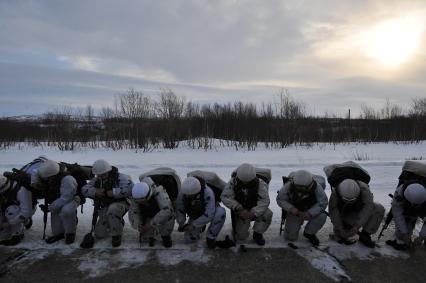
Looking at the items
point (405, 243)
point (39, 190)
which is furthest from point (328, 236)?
point (39, 190)

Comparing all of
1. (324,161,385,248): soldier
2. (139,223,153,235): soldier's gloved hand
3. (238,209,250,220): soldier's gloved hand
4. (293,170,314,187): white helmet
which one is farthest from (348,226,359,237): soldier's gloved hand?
(139,223,153,235): soldier's gloved hand

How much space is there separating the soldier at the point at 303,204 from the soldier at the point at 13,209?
348 centimetres

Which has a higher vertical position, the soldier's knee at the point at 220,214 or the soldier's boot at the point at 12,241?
the soldier's knee at the point at 220,214

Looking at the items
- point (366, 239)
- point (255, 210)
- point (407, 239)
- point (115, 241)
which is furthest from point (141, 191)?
point (407, 239)

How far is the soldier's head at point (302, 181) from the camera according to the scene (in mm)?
4848

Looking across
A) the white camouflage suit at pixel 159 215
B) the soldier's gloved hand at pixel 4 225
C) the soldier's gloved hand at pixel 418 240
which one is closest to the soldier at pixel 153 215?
the white camouflage suit at pixel 159 215

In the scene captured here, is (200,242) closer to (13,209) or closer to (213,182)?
(213,182)

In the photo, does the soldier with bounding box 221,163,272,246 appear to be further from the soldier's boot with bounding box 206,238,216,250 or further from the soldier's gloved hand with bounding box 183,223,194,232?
the soldier's gloved hand with bounding box 183,223,194,232

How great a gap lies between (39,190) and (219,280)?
2.88 meters

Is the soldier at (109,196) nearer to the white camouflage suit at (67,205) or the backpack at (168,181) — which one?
the white camouflage suit at (67,205)

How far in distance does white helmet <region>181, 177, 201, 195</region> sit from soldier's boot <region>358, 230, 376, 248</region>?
230 cm

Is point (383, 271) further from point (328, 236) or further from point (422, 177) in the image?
point (422, 177)

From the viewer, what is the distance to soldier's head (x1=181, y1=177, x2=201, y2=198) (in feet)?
15.9

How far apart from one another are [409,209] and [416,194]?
32 cm
